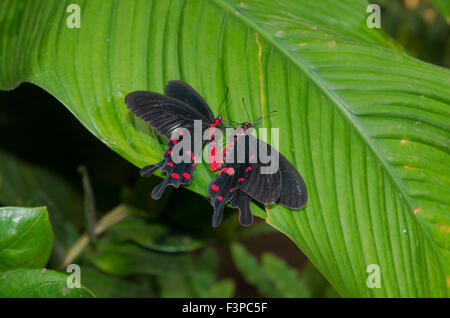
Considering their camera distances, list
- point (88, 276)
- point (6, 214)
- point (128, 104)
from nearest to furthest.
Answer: point (6, 214), point (128, 104), point (88, 276)

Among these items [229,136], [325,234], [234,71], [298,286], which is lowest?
[298,286]

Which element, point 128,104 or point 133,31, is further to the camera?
point 133,31

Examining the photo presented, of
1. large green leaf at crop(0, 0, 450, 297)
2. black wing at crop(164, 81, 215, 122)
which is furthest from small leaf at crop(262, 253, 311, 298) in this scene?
black wing at crop(164, 81, 215, 122)

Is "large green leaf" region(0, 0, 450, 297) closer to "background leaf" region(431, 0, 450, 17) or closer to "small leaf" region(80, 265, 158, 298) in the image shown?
"background leaf" region(431, 0, 450, 17)

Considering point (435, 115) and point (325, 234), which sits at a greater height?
point (435, 115)

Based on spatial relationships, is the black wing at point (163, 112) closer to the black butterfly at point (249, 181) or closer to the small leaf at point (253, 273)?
the black butterfly at point (249, 181)

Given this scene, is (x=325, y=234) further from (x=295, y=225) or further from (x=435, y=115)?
(x=435, y=115)

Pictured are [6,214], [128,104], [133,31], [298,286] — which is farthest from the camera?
[298,286]

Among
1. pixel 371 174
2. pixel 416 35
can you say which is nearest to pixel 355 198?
pixel 371 174
